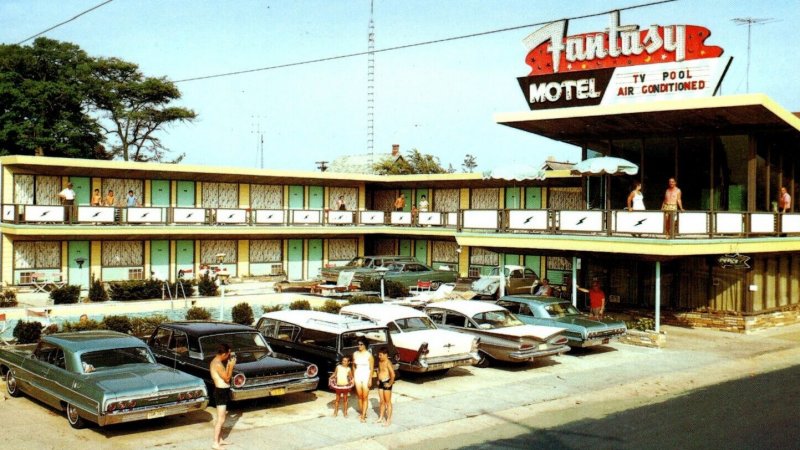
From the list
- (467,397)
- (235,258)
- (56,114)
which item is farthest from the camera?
(56,114)

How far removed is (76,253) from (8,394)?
17.3 m

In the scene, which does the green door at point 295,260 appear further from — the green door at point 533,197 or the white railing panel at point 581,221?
the white railing panel at point 581,221

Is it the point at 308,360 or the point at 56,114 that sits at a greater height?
the point at 56,114

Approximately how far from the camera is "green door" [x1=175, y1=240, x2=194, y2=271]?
1309 inches

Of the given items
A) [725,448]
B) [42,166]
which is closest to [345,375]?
[725,448]

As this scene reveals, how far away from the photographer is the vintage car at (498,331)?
17.6 m

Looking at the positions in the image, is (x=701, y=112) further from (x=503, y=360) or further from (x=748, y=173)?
(x=503, y=360)

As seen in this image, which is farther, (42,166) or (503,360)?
(42,166)

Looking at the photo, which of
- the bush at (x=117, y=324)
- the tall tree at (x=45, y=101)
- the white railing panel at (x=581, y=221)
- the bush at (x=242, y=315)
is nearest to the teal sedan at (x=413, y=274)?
the bush at (x=242, y=315)

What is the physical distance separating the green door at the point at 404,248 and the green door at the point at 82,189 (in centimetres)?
1538

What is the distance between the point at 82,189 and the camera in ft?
102

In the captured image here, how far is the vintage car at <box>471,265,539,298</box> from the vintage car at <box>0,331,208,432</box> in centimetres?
1535

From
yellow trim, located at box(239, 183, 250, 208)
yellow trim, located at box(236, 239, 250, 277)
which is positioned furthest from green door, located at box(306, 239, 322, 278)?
yellow trim, located at box(239, 183, 250, 208)

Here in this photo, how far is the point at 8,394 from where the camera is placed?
1426cm
